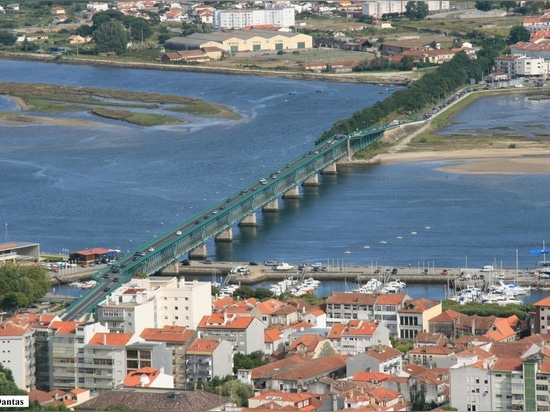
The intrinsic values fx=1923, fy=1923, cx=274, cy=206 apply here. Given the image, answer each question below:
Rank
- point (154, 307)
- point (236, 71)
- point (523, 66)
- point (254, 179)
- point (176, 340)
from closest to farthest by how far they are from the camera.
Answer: point (176, 340) → point (154, 307) → point (254, 179) → point (523, 66) → point (236, 71)

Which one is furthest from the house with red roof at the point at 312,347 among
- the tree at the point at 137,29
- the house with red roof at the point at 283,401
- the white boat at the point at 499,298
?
the tree at the point at 137,29

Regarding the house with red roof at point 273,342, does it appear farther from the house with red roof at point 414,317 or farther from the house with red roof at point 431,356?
the house with red roof at point 414,317

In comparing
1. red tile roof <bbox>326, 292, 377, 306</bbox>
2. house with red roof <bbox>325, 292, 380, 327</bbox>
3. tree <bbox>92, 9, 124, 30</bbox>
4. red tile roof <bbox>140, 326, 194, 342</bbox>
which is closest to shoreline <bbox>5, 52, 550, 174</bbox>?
red tile roof <bbox>326, 292, 377, 306</bbox>

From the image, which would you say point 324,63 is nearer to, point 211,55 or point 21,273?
point 211,55

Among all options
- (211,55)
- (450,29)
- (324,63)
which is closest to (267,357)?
(324,63)

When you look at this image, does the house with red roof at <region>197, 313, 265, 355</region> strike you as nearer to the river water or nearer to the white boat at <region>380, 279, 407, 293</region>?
the white boat at <region>380, 279, 407, 293</region>

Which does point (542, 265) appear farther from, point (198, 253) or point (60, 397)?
point (60, 397)

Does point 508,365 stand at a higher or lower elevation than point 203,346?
higher

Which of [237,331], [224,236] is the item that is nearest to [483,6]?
[224,236]
